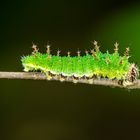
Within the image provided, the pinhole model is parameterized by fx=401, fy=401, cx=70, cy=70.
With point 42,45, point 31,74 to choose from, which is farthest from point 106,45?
point 31,74

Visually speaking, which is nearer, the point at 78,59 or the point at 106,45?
the point at 78,59

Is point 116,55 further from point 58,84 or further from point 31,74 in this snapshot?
point 58,84

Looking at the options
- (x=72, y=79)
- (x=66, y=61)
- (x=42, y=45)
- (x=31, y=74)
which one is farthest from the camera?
(x=42, y=45)

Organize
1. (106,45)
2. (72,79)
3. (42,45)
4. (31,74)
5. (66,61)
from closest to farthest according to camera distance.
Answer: (31,74) < (72,79) < (66,61) < (106,45) < (42,45)

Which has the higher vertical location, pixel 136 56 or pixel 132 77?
pixel 136 56

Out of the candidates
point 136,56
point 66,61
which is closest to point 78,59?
point 66,61

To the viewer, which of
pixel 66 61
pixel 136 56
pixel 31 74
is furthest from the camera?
pixel 136 56

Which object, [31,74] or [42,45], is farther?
[42,45]

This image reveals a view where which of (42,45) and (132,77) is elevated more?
(42,45)

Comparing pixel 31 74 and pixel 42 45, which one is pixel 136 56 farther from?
pixel 31 74
